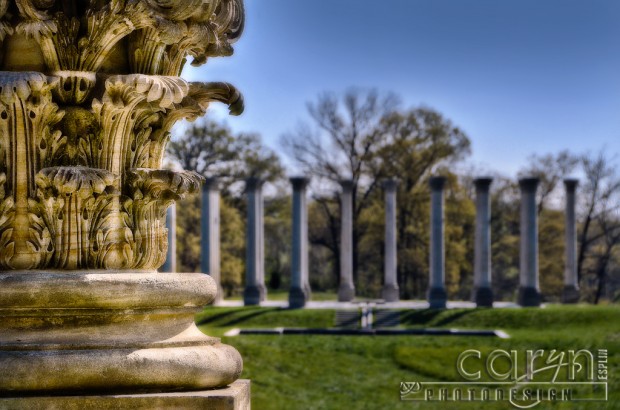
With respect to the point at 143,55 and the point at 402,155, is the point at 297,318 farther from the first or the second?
the point at 143,55

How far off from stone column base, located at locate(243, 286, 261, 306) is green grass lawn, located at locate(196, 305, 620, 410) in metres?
8.52

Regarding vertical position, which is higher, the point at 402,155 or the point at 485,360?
the point at 402,155

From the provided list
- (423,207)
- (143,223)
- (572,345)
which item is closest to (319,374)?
(572,345)

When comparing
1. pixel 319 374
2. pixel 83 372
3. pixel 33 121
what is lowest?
pixel 319 374

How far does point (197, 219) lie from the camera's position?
77875mm

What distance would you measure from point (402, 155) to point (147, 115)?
70.5m

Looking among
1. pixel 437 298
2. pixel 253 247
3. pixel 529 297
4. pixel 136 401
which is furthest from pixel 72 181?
pixel 253 247

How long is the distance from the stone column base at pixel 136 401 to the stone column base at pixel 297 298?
5228 centimetres

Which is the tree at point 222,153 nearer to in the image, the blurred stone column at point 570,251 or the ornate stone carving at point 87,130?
the blurred stone column at point 570,251

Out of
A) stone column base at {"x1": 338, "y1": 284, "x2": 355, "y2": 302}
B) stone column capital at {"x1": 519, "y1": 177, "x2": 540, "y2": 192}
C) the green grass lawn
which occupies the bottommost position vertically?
the green grass lawn

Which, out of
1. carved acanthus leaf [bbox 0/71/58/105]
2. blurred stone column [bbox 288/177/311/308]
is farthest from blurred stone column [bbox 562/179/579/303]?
carved acanthus leaf [bbox 0/71/58/105]

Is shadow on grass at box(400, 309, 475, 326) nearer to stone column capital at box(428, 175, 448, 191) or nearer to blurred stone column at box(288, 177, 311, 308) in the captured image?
blurred stone column at box(288, 177, 311, 308)

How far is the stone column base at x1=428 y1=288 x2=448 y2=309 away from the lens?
57459 millimetres

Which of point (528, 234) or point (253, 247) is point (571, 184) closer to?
point (528, 234)
